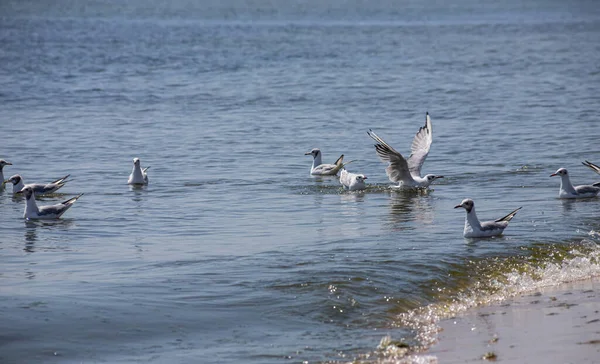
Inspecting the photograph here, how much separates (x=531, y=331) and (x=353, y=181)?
30.4ft

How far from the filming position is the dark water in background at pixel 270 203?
1040 centimetres

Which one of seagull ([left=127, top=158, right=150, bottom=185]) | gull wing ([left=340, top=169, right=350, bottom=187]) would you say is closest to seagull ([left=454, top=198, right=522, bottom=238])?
gull wing ([left=340, top=169, right=350, bottom=187])

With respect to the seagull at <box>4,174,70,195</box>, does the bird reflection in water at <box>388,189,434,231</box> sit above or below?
below

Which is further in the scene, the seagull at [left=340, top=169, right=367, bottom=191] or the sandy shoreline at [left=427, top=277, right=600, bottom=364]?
the seagull at [left=340, top=169, right=367, bottom=191]

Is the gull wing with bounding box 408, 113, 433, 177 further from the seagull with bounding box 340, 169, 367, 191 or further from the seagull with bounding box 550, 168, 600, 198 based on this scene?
the seagull with bounding box 550, 168, 600, 198

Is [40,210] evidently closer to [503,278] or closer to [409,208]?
[409,208]

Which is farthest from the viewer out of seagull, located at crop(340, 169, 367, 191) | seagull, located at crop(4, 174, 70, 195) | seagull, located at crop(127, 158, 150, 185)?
seagull, located at crop(127, 158, 150, 185)

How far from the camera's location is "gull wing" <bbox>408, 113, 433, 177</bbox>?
64.5 feet

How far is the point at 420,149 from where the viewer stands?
2036 centimetres

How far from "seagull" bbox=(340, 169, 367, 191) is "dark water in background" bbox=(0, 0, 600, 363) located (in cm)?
44

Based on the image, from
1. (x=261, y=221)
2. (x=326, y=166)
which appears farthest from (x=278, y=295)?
(x=326, y=166)

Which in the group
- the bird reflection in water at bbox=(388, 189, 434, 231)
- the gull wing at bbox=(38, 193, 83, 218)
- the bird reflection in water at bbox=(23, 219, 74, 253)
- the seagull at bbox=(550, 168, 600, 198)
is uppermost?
the seagull at bbox=(550, 168, 600, 198)

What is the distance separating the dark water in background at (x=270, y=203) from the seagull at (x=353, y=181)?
0.44 m

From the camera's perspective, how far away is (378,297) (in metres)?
11.2
